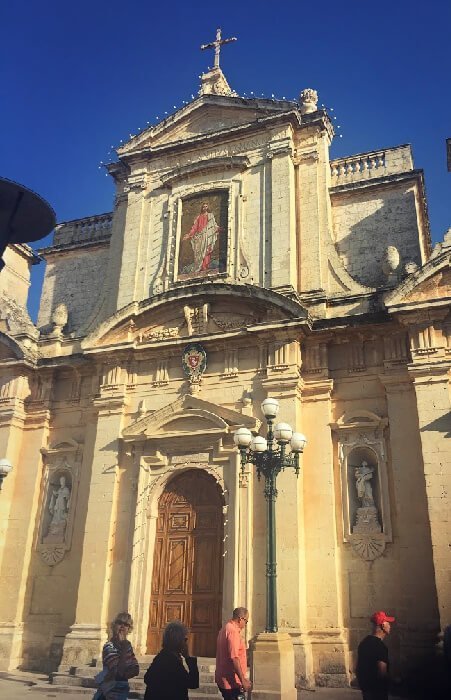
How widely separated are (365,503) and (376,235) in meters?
7.22

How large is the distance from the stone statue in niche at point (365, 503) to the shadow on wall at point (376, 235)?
197 inches

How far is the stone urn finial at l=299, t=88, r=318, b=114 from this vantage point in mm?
18734

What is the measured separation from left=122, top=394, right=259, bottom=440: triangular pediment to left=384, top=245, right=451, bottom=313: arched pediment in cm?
423

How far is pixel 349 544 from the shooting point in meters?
13.5

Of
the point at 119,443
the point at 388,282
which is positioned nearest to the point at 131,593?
the point at 119,443

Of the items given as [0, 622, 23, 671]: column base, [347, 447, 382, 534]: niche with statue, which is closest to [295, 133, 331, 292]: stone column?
[347, 447, 382, 534]: niche with statue

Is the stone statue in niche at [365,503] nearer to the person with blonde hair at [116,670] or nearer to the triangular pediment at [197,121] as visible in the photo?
the person with blonde hair at [116,670]

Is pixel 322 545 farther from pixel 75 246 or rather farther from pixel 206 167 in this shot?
pixel 75 246

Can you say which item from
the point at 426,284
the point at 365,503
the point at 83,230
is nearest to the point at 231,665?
the point at 365,503

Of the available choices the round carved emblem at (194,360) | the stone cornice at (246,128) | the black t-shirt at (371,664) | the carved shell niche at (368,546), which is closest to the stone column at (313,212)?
the stone cornice at (246,128)

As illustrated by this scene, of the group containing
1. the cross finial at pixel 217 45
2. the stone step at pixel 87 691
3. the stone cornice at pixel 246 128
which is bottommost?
the stone step at pixel 87 691

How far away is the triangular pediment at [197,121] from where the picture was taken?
1886 cm

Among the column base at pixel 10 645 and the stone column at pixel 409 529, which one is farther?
the column base at pixel 10 645

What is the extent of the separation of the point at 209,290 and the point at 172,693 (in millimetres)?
11853
